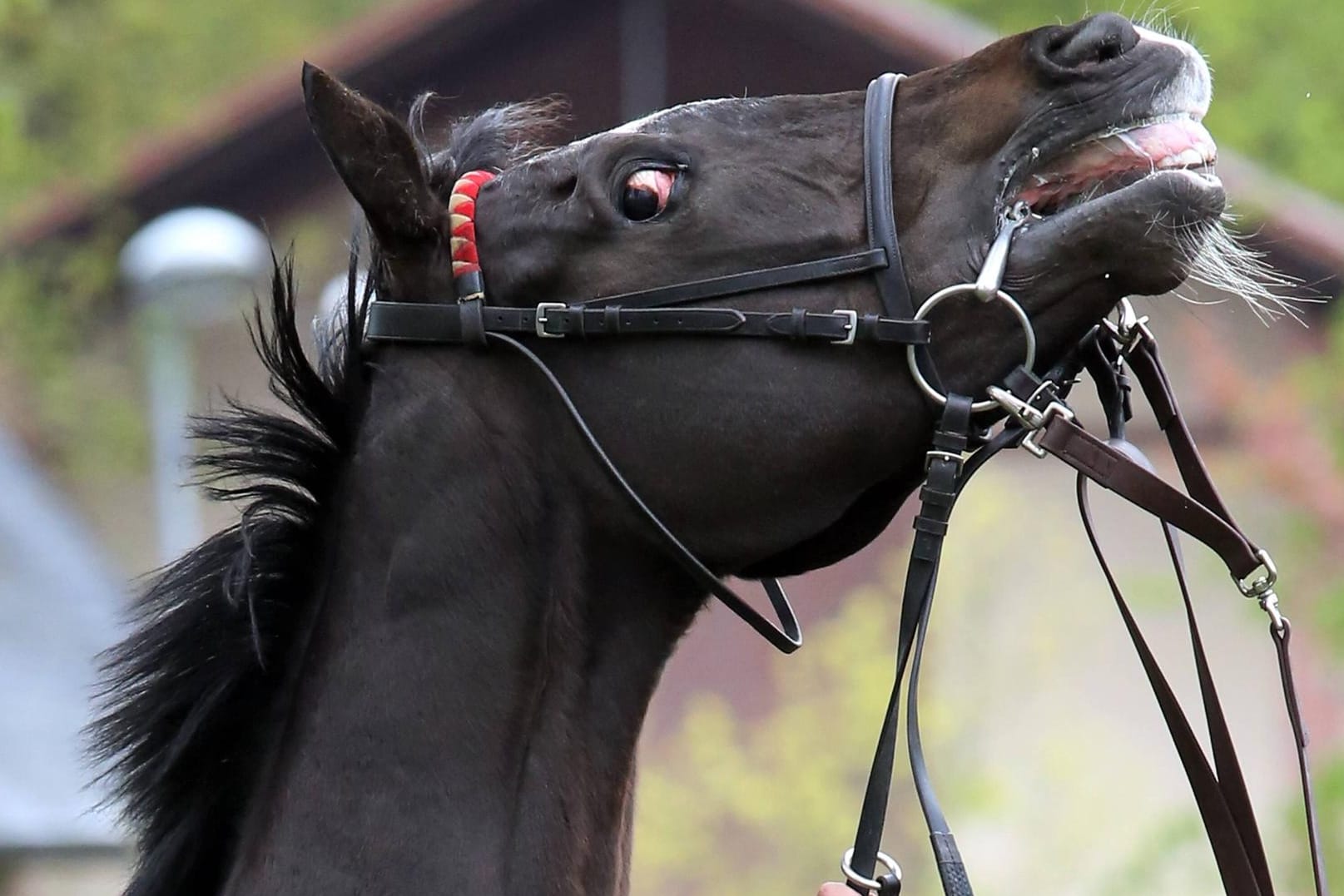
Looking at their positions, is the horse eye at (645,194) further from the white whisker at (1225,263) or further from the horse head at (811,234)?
the white whisker at (1225,263)

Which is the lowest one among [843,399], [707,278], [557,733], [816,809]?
[816,809]

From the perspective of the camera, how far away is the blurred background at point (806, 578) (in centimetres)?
947

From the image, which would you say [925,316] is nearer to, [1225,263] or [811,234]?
[811,234]

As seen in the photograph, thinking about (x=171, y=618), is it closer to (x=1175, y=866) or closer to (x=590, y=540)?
(x=590, y=540)

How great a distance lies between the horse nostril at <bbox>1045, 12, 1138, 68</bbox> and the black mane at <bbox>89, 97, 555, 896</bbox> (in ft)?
3.34

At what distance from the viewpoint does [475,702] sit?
275 cm

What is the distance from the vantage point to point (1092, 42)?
8.84 ft

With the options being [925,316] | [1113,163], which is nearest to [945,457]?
[925,316]

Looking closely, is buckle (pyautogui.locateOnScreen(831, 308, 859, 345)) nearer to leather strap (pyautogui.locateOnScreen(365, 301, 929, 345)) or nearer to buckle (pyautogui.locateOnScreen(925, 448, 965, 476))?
leather strap (pyautogui.locateOnScreen(365, 301, 929, 345))

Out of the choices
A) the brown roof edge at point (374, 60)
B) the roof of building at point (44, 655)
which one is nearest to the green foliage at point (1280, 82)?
the brown roof edge at point (374, 60)

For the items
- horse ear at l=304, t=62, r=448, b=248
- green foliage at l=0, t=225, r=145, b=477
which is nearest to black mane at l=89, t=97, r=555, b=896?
horse ear at l=304, t=62, r=448, b=248

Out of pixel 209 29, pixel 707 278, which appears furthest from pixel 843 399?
pixel 209 29

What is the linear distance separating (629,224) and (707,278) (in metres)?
0.16

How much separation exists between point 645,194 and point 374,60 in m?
10.9
